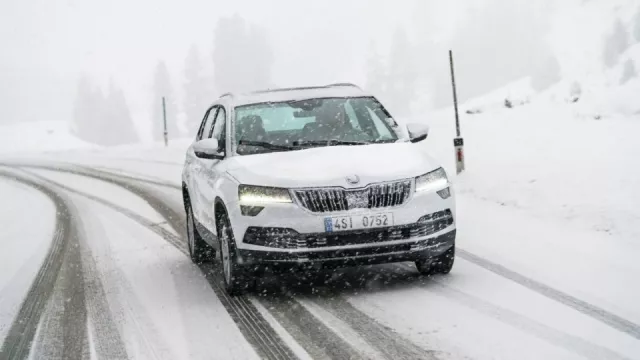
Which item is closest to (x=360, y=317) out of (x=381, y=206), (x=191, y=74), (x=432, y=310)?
(x=432, y=310)

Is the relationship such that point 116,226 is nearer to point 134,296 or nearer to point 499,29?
point 134,296

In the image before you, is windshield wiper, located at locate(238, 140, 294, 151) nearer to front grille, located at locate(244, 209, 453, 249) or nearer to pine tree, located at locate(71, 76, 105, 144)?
front grille, located at locate(244, 209, 453, 249)

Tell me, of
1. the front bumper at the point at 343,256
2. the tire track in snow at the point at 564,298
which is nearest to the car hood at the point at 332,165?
the front bumper at the point at 343,256

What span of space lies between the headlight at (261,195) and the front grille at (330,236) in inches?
8.3

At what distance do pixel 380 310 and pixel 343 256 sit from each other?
1.83 ft

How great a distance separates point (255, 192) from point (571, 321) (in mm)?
2503

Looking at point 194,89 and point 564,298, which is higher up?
point 194,89

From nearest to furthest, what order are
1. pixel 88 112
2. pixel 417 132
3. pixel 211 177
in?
1. pixel 211 177
2. pixel 417 132
3. pixel 88 112

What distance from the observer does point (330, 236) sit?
611 cm

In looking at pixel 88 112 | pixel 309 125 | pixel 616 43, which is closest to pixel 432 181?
pixel 309 125

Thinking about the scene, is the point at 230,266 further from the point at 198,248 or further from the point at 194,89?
the point at 194,89

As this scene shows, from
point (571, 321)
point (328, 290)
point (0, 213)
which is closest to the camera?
point (571, 321)

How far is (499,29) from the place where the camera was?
134750 mm

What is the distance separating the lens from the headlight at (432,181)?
6.39m
